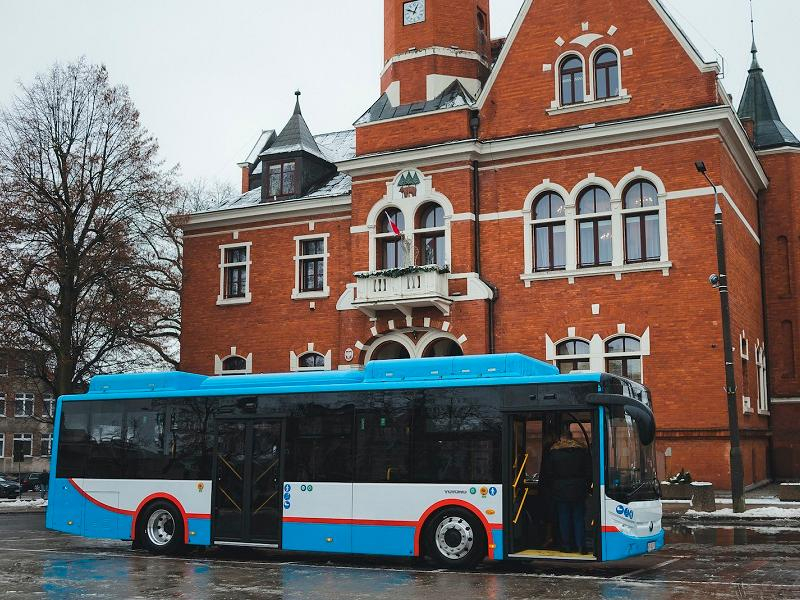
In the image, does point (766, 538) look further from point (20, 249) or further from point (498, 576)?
point (20, 249)

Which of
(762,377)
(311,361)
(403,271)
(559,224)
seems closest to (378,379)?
(403,271)

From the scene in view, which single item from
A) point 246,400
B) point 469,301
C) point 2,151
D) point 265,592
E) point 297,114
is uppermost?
point 297,114

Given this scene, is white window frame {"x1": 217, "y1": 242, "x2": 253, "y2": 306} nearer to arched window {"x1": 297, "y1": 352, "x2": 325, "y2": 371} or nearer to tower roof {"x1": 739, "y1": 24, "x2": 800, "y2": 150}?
arched window {"x1": 297, "y1": 352, "x2": 325, "y2": 371}

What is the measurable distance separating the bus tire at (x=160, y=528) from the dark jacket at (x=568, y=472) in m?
6.63

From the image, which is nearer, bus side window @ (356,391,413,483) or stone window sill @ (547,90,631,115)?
bus side window @ (356,391,413,483)

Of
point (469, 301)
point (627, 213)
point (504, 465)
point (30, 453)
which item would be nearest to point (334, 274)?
point (469, 301)

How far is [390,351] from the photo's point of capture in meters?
31.5

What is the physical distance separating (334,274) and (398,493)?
2008 centimetres

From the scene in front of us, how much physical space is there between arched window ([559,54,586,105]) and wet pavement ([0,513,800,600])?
15.9 meters

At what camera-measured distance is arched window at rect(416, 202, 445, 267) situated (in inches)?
1196

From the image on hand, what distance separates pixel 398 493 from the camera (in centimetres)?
1424

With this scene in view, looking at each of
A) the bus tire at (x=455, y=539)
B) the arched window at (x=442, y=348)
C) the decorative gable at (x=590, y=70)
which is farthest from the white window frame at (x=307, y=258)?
the bus tire at (x=455, y=539)

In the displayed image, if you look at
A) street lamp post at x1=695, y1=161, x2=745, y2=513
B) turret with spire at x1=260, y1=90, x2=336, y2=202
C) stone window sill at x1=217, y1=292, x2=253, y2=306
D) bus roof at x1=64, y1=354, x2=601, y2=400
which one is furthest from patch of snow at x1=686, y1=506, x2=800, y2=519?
turret with spire at x1=260, y1=90, x2=336, y2=202

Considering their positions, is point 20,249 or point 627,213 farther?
point 20,249
